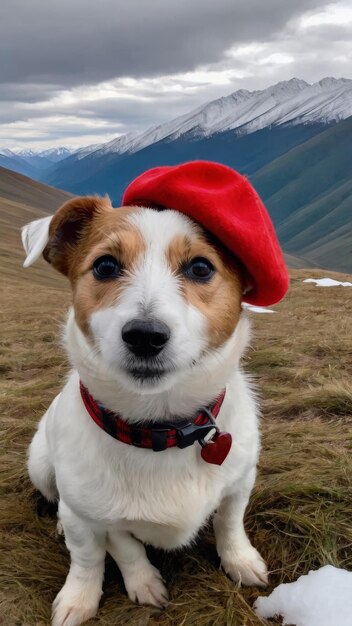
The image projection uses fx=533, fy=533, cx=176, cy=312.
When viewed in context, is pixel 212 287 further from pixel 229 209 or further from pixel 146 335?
pixel 146 335

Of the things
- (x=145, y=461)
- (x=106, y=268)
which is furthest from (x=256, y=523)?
(x=106, y=268)

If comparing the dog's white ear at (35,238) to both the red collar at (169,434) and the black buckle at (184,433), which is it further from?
the black buckle at (184,433)

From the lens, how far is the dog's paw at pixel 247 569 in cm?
285

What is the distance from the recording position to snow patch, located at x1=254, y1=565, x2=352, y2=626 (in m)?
2.42

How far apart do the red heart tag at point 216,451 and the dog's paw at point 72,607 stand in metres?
1.03

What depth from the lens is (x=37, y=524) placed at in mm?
3469

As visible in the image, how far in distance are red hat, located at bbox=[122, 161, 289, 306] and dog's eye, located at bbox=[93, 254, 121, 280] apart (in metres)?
0.44

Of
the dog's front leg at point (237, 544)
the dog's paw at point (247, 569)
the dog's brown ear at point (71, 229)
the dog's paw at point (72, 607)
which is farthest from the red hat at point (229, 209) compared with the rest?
the dog's paw at point (72, 607)

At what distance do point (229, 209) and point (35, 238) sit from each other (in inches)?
40.9

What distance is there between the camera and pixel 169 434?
2605 mm

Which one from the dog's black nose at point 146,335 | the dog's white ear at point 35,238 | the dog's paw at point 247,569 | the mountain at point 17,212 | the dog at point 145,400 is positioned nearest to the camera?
the dog's black nose at point 146,335

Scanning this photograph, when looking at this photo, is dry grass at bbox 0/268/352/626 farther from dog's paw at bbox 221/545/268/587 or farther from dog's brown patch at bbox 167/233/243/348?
dog's brown patch at bbox 167/233/243/348

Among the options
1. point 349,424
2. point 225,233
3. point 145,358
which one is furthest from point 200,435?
point 349,424

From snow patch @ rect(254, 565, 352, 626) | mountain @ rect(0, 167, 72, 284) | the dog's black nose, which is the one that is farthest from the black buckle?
mountain @ rect(0, 167, 72, 284)
